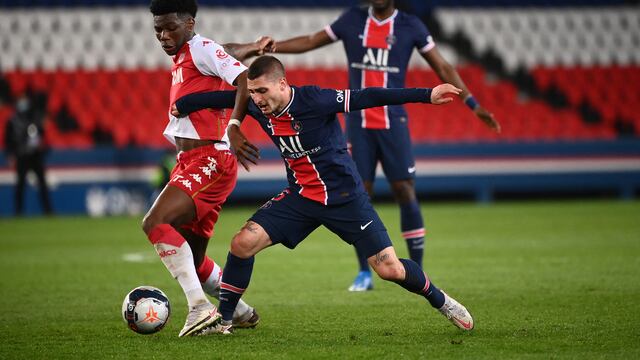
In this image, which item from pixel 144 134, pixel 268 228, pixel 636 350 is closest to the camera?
pixel 636 350

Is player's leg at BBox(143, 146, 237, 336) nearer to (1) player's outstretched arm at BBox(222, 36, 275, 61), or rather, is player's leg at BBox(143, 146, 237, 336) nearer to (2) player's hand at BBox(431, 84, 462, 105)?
(1) player's outstretched arm at BBox(222, 36, 275, 61)

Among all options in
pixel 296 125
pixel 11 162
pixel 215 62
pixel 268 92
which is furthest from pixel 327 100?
pixel 11 162

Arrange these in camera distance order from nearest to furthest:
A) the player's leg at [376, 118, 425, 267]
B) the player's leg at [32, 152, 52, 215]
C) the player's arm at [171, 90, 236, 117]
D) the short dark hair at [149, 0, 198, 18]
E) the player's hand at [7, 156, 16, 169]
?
the player's arm at [171, 90, 236, 117], the short dark hair at [149, 0, 198, 18], the player's leg at [376, 118, 425, 267], the player's leg at [32, 152, 52, 215], the player's hand at [7, 156, 16, 169]

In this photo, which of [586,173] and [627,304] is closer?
[627,304]

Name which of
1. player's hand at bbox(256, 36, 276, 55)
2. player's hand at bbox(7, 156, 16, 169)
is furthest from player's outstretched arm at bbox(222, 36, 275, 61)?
player's hand at bbox(7, 156, 16, 169)

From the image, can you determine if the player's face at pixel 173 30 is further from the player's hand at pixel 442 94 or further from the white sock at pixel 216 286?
the player's hand at pixel 442 94

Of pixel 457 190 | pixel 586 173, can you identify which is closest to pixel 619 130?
pixel 586 173

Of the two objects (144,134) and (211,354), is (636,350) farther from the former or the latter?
A: (144,134)

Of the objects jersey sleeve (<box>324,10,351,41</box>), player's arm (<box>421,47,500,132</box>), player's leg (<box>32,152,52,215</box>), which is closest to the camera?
player's arm (<box>421,47,500,132</box>)

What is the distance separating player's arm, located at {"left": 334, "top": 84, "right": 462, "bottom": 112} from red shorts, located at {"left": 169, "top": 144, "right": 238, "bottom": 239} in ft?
3.16

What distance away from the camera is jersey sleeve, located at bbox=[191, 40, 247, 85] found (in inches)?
240

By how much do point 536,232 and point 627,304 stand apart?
19.9ft

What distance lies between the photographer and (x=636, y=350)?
5.19 meters

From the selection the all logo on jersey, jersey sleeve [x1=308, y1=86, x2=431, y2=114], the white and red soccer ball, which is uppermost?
jersey sleeve [x1=308, y1=86, x2=431, y2=114]
